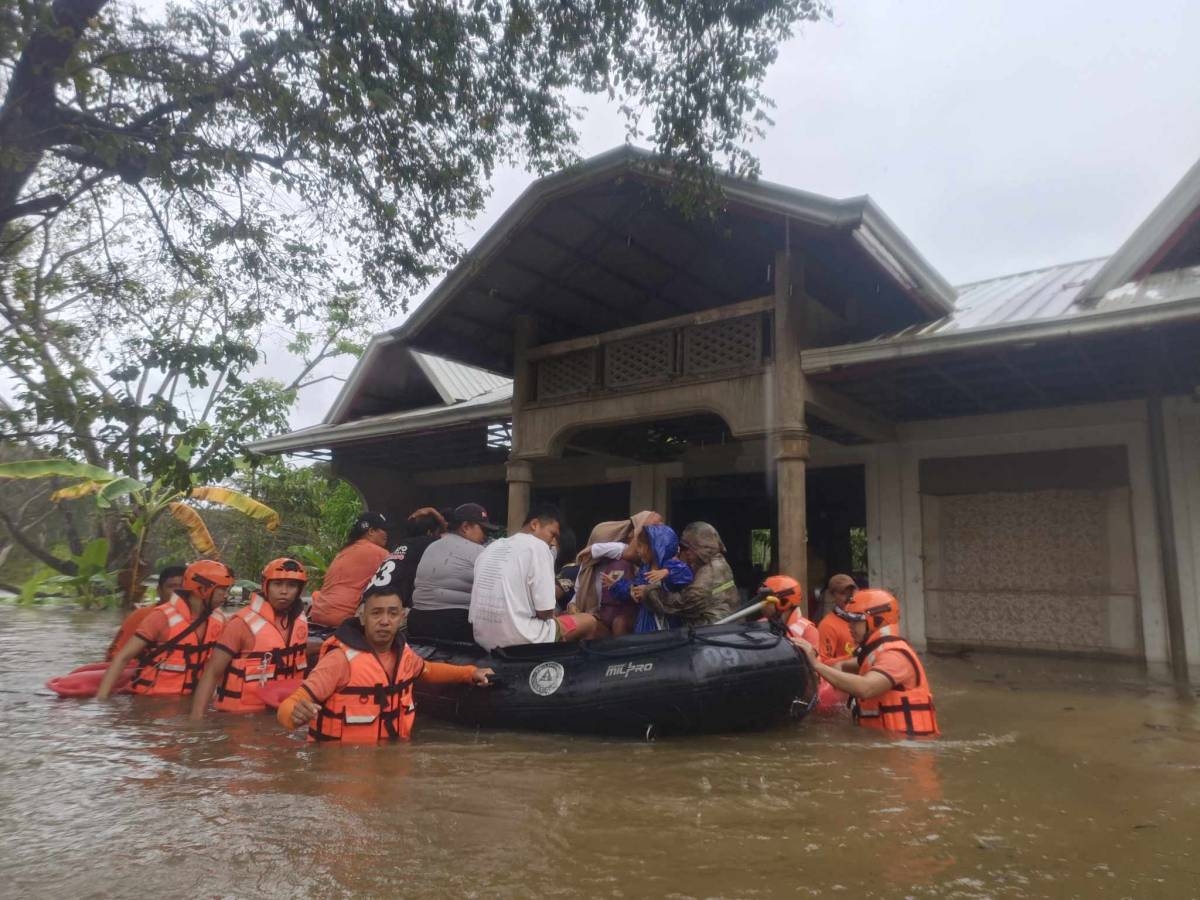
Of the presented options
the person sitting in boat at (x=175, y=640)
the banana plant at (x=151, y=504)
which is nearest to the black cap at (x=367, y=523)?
the person sitting in boat at (x=175, y=640)

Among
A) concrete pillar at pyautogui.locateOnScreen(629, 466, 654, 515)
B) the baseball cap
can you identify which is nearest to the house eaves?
the baseball cap

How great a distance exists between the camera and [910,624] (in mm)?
9641

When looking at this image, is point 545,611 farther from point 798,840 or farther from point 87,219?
point 87,219

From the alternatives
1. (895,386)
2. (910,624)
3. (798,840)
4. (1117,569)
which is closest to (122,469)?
(798,840)

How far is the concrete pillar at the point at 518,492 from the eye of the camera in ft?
31.4

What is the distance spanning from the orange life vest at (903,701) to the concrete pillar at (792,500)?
259 cm

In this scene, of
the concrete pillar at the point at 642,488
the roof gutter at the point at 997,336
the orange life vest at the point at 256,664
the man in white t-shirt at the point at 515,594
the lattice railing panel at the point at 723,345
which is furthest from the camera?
the concrete pillar at the point at 642,488

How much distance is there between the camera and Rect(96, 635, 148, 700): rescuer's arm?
5504 millimetres

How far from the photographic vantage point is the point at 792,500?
24.8 feet

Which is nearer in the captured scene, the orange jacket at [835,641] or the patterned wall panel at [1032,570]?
the orange jacket at [835,641]

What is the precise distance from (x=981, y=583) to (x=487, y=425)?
6441mm

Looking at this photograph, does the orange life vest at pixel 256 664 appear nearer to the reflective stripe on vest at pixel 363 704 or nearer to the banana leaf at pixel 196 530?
the reflective stripe on vest at pixel 363 704

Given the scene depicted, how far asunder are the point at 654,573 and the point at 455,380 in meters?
8.63

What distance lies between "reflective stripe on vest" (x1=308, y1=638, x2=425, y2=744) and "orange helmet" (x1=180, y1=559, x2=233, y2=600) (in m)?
1.85
